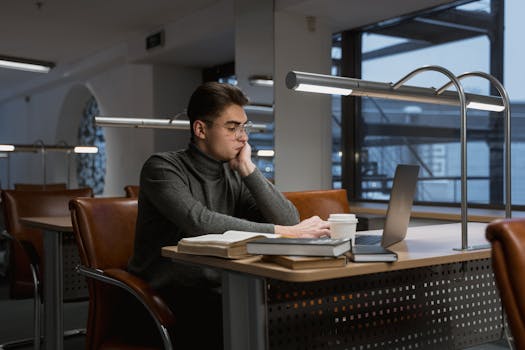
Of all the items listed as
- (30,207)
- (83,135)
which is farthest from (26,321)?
(83,135)

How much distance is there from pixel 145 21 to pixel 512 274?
5505mm

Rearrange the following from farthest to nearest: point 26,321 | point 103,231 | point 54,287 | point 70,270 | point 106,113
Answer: point 106,113 → point 26,321 → point 70,270 → point 54,287 → point 103,231

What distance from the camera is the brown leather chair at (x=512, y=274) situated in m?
0.83

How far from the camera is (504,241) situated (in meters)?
0.85

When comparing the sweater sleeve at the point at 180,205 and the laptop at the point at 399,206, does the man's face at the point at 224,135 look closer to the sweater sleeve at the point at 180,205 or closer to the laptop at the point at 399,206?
the sweater sleeve at the point at 180,205

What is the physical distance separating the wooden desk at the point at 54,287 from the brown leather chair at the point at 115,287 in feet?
1.63

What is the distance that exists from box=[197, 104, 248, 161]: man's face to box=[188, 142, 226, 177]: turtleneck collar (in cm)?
2

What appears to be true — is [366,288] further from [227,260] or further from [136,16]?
[136,16]

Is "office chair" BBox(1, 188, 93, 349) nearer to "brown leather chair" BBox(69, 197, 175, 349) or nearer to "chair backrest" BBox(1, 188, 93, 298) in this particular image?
"chair backrest" BBox(1, 188, 93, 298)

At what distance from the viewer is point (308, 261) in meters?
1.23

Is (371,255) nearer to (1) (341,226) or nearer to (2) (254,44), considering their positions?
(1) (341,226)

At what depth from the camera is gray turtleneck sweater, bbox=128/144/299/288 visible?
1.78 meters

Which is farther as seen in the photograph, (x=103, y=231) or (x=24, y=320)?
(x=24, y=320)

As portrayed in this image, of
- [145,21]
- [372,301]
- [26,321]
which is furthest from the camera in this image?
[145,21]
